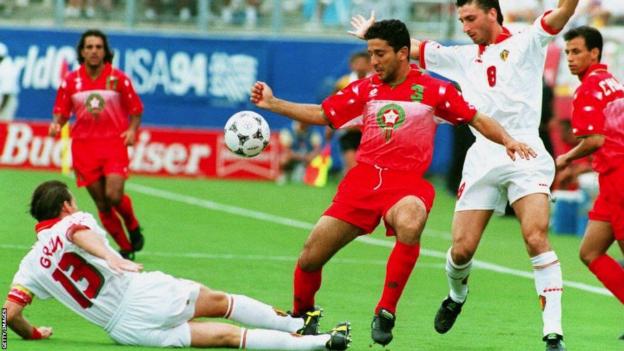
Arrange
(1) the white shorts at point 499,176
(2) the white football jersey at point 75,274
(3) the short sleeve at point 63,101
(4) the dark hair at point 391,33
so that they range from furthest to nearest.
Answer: (3) the short sleeve at point 63,101
(1) the white shorts at point 499,176
(4) the dark hair at point 391,33
(2) the white football jersey at point 75,274

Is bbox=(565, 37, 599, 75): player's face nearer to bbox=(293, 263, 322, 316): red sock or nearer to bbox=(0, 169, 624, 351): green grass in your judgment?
bbox=(0, 169, 624, 351): green grass

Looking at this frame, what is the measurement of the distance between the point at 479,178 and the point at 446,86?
825 mm

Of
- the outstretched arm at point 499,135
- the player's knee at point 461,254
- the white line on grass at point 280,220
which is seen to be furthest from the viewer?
the white line on grass at point 280,220

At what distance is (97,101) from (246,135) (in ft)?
17.0

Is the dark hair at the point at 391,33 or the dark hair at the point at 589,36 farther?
the dark hair at the point at 589,36

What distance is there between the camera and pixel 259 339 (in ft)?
29.8

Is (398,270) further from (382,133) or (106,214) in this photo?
(106,214)

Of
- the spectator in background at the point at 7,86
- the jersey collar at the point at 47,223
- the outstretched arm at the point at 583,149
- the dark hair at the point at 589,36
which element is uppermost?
the dark hair at the point at 589,36

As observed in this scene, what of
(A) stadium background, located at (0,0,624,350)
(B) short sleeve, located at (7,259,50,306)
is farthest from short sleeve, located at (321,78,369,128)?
(A) stadium background, located at (0,0,624,350)

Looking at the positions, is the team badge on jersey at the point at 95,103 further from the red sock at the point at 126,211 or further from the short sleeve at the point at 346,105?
the short sleeve at the point at 346,105

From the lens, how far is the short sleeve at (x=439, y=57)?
1059 centimetres

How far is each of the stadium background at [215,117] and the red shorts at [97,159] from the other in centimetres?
100

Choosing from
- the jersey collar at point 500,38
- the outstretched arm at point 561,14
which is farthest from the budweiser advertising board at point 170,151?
the outstretched arm at point 561,14

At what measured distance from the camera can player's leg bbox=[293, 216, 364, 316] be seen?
31.8 ft
